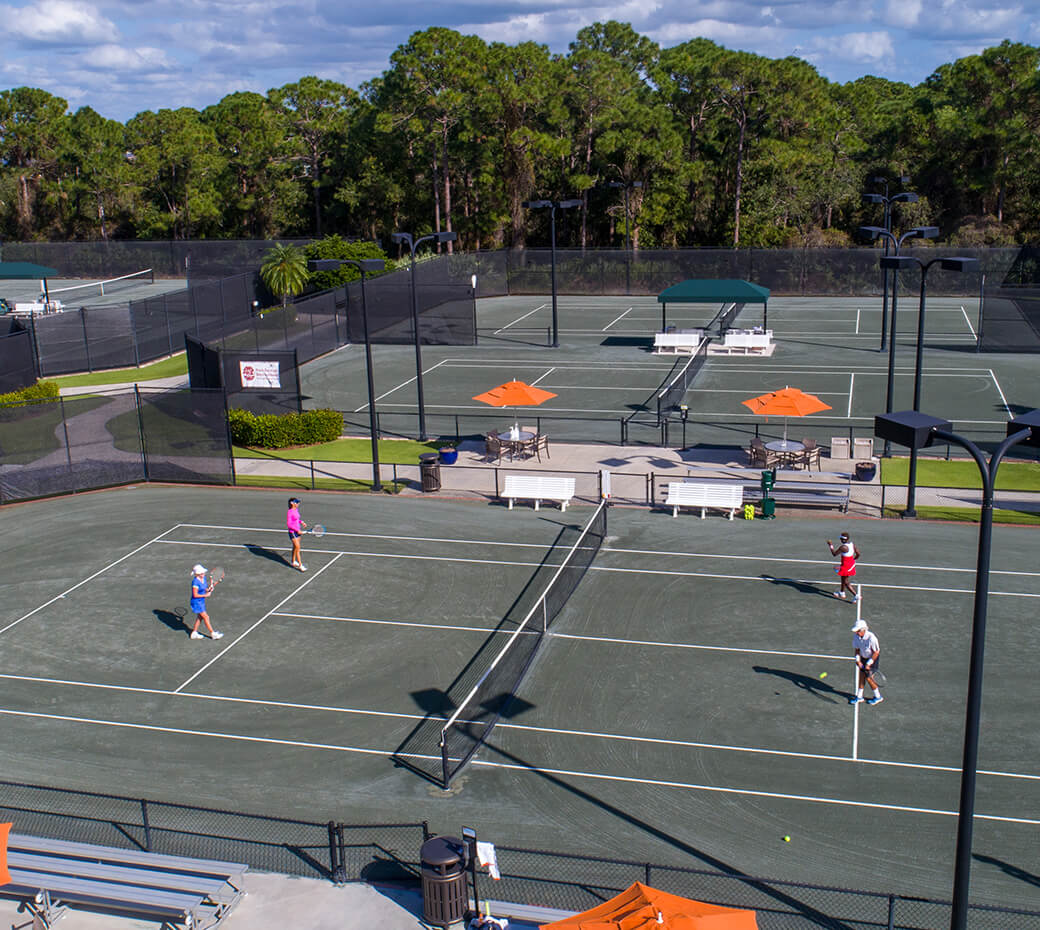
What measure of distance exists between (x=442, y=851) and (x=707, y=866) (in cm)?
359

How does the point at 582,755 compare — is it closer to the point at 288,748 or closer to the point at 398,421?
the point at 288,748

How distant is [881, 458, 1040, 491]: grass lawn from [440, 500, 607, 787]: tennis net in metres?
11.4

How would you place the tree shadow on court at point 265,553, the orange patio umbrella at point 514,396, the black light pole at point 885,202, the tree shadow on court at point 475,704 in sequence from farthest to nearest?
the black light pole at point 885,202
the orange patio umbrella at point 514,396
the tree shadow on court at point 265,553
the tree shadow on court at point 475,704

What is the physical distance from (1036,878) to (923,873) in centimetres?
134

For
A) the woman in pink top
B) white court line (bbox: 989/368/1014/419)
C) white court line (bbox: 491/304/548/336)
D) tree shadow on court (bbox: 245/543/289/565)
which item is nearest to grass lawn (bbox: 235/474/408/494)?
tree shadow on court (bbox: 245/543/289/565)

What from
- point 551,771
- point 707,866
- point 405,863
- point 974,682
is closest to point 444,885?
point 405,863

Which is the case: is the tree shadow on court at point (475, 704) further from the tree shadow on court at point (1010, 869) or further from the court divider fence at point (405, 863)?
the tree shadow on court at point (1010, 869)

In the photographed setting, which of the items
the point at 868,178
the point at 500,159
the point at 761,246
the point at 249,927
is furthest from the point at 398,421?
the point at 868,178

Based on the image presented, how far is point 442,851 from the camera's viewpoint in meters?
12.6

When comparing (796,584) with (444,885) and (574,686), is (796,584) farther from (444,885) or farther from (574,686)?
(444,885)

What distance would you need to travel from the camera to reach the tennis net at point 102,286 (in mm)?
71812

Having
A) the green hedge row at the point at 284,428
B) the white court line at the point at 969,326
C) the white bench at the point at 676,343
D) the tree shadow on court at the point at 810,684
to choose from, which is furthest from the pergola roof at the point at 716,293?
the tree shadow on court at the point at 810,684

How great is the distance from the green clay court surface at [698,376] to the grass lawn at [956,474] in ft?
7.50

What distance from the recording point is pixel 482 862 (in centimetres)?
1227
